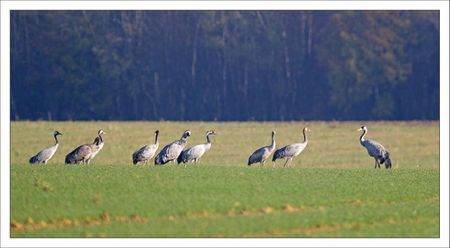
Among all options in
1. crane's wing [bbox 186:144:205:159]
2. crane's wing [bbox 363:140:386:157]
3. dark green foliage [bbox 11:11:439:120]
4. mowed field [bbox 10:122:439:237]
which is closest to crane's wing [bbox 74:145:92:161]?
mowed field [bbox 10:122:439:237]

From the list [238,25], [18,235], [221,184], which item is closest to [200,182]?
[221,184]

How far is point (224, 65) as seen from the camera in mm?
77062

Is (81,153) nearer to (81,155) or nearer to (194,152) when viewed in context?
(81,155)

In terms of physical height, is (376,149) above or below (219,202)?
above

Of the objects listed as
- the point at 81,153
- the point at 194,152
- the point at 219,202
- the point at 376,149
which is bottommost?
the point at 219,202

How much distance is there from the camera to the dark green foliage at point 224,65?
238 ft

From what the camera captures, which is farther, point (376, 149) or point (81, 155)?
point (376, 149)

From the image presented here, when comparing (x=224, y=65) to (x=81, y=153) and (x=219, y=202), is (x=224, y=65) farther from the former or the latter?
(x=219, y=202)

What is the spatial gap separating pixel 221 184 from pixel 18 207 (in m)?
4.62

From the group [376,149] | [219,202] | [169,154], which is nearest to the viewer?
[219,202]

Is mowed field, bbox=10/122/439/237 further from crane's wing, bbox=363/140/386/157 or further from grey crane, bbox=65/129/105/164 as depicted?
grey crane, bbox=65/129/105/164

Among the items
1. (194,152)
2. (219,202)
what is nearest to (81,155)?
(194,152)

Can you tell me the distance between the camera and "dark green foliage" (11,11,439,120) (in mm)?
72625

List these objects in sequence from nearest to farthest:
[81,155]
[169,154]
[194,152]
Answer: [169,154], [81,155], [194,152]
